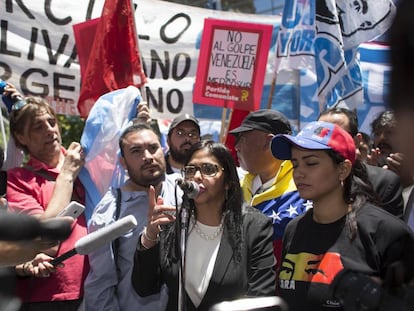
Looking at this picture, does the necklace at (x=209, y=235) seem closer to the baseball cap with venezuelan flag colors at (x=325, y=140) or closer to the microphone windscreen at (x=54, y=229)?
the baseball cap with venezuelan flag colors at (x=325, y=140)

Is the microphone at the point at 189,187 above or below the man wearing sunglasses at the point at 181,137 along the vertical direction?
above

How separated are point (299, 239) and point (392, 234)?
0.42m

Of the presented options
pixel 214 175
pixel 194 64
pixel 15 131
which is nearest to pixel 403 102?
pixel 214 175

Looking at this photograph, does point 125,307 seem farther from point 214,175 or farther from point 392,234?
point 392,234

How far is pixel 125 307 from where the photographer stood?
11.7 ft

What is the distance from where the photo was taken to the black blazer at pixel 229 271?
3049mm

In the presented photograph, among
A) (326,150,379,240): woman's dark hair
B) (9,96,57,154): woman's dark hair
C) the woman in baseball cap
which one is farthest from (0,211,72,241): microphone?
(9,96,57,154): woman's dark hair

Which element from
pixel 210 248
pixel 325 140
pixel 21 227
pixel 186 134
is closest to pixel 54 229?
pixel 21 227

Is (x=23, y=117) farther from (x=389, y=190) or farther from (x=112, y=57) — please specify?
(x=389, y=190)

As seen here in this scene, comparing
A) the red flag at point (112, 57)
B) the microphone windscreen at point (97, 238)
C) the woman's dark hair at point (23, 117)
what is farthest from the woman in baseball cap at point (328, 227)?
the red flag at point (112, 57)

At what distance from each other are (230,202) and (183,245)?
0.36 m

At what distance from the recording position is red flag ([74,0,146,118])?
4887 millimetres

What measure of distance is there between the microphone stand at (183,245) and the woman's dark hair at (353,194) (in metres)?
0.77

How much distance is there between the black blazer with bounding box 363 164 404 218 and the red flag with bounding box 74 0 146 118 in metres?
2.07
